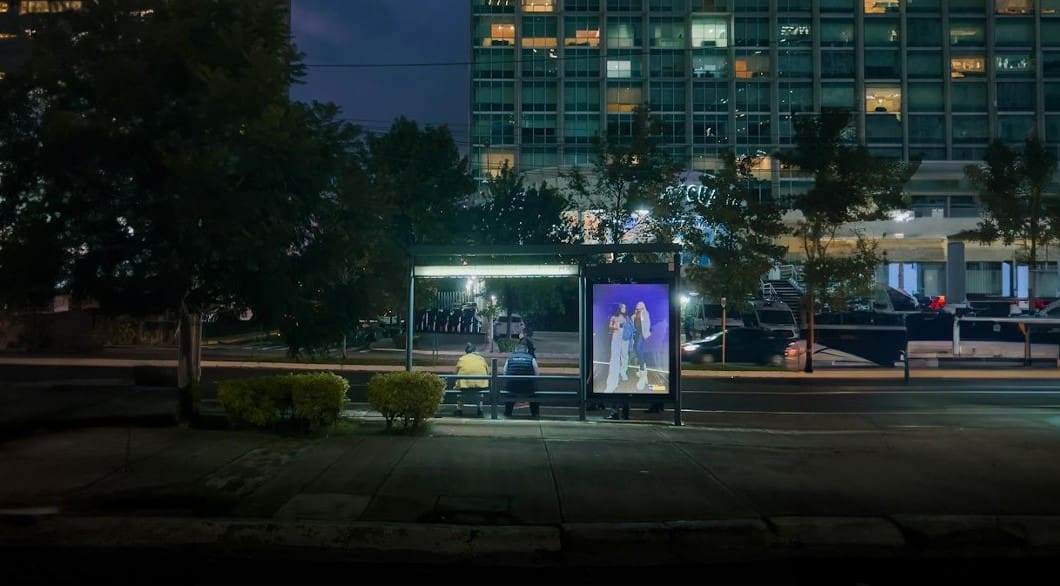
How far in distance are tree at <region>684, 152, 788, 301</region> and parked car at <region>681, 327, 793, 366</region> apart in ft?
6.06

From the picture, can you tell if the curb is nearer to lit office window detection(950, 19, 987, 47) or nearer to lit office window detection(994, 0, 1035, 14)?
lit office window detection(950, 19, 987, 47)

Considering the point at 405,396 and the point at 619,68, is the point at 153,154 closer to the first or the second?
the point at 405,396

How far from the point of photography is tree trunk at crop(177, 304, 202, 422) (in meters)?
11.3

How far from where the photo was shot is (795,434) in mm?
12664

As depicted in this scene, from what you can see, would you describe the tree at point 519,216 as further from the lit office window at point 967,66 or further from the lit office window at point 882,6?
the lit office window at point 967,66

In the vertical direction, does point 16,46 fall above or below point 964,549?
above

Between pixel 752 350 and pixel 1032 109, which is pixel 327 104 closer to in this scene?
pixel 752 350

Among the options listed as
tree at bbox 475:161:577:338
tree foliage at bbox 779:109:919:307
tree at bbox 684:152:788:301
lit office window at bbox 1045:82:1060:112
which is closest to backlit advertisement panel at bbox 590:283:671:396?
tree at bbox 684:152:788:301

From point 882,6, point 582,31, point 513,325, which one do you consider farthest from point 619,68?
point 513,325

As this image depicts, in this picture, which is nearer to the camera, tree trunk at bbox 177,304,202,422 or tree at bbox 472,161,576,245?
tree trunk at bbox 177,304,202,422

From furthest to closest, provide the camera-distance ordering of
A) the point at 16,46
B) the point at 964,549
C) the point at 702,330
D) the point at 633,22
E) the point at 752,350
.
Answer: the point at 633,22
the point at 702,330
the point at 752,350
the point at 16,46
the point at 964,549

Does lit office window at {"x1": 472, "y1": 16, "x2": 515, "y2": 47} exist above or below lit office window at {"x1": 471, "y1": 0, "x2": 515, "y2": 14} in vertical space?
below

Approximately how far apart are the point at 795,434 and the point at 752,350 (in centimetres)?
1590

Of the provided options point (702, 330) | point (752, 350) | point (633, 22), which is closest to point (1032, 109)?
point (633, 22)
